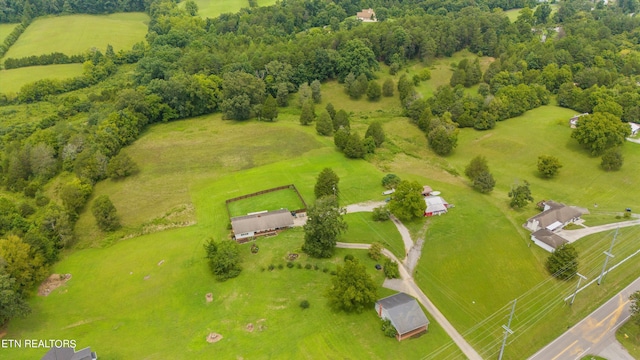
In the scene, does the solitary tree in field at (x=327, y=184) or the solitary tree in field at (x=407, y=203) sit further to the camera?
the solitary tree in field at (x=327, y=184)

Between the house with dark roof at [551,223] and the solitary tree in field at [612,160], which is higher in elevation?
the solitary tree in field at [612,160]

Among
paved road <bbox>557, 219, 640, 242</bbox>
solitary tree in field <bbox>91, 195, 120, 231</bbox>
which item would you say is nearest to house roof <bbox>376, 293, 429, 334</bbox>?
paved road <bbox>557, 219, 640, 242</bbox>

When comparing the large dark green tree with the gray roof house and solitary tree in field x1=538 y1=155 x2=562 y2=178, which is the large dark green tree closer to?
solitary tree in field x1=538 y1=155 x2=562 y2=178

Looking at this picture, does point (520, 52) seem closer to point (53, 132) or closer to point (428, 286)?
point (428, 286)

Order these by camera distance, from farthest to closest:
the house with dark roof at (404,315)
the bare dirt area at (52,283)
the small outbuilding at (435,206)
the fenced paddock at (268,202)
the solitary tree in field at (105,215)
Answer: the fenced paddock at (268,202), the small outbuilding at (435,206), the solitary tree in field at (105,215), the bare dirt area at (52,283), the house with dark roof at (404,315)

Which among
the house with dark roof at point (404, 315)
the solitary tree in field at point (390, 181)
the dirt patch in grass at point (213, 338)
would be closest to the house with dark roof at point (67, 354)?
the dirt patch in grass at point (213, 338)

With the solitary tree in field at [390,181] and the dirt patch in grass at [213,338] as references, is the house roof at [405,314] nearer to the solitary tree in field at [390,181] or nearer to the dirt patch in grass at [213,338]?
the dirt patch in grass at [213,338]

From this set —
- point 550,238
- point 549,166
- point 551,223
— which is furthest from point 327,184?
point 549,166
